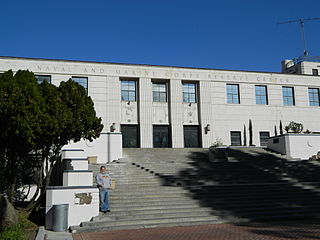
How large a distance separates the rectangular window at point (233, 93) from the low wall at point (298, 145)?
21.7 ft

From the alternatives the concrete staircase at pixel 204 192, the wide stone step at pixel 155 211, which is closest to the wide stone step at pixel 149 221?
the concrete staircase at pixel 204 192

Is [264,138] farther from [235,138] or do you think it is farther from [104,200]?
[104,200]

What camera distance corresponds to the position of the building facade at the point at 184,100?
2627cm

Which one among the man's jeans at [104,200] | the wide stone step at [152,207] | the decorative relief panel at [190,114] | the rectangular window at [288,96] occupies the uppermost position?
the rectangular window at [288,96]

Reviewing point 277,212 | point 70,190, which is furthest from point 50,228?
point 277,212

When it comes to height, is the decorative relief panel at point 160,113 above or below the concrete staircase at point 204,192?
above

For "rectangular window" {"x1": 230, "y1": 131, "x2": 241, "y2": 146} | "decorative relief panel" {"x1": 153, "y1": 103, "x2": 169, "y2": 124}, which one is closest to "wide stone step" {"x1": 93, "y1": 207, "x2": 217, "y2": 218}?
"decorative relief panel" {"x1": 153, "y1": 103, "x2": 169, "y2": 124}

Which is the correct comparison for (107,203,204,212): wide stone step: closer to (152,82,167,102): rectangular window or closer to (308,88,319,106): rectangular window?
(152,82,167,102): rectangular window

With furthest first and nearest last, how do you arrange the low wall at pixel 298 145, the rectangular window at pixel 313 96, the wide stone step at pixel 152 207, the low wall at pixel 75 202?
1. the rectangular window at pixel 313 96
2. the low wall at pixel 298 145
3. the wide stone step at pixel 152 207
4. the low wall at pixel 75 202

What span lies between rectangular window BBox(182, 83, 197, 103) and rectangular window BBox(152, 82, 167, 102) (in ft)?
5.27

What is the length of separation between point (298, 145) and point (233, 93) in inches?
328

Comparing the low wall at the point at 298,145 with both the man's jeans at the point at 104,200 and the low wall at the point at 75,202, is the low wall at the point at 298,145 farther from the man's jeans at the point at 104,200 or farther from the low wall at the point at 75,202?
the low wall at the point at 75,202

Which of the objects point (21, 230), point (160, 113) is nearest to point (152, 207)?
point (21, 230)

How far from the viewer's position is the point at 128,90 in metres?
27.4
